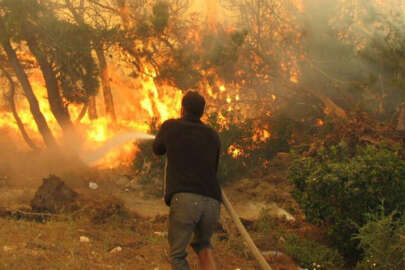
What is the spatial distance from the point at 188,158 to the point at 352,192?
2.88 metres

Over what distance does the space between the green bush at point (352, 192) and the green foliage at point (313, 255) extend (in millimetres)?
260

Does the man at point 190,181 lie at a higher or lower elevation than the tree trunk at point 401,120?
higher

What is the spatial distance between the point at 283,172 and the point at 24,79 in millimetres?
6472

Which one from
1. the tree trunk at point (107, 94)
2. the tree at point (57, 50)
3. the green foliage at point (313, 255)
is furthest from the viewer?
the tree trunk at point (107, 94)

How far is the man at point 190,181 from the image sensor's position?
3.84 m

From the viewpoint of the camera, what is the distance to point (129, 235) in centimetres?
677

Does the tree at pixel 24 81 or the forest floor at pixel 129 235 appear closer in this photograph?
the forest floor at pixel 129 235

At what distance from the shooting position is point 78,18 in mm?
12859

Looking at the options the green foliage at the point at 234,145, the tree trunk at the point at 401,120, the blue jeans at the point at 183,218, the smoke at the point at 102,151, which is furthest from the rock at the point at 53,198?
the tree trunk at the point at 401,120

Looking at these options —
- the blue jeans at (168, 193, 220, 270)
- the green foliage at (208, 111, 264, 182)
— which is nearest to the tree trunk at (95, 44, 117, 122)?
the green foliage at (208, 111, 264, 182)

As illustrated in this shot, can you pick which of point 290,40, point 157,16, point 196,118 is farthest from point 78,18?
point 196,118

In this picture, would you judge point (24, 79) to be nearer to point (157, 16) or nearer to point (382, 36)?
point (157, 16)

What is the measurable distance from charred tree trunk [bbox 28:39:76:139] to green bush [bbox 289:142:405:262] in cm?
768

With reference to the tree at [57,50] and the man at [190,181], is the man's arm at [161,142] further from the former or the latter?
the tree at [57,50]
